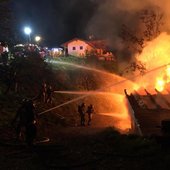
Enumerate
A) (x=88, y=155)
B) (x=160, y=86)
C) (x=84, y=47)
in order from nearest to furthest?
1. (x=88, y=155)
2. (x=160, y=86)
3. (x=84, y=47)

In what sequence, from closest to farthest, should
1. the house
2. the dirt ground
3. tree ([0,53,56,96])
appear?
the dirt ground < tree ([0,53,56,96]) < the house

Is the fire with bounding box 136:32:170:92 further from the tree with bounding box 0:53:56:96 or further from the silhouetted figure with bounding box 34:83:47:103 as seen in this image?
the tree with bounding box 0:53:56:96

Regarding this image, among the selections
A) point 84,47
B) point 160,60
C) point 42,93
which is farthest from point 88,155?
point 84,47

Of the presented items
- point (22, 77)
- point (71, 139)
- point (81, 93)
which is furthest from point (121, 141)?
point (81, 93)

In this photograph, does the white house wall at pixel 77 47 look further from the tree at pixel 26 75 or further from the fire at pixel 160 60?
the tree at pixel 26 75

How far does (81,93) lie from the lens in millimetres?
44281

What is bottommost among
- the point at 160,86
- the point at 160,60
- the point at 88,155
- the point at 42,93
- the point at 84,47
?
the point at 88,155

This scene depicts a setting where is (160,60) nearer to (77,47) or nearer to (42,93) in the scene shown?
(42,93)

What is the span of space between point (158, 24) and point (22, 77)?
23.3m

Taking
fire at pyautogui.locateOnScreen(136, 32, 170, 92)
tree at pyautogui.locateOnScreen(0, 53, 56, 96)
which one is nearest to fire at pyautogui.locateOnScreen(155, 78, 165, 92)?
fire at pyautogui.locateOnScreen(136, 32, 170, 92)

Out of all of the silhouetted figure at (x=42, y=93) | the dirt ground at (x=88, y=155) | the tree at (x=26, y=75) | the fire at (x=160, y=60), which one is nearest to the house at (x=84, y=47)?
the fire at (x=160, y=60)

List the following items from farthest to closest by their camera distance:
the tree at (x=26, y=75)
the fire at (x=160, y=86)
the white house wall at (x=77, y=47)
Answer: the white house wall at (x=77, y=47)
the tree at (x=26, y=75)
the fire at (x=160, y=86)

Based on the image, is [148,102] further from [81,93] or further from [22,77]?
[81,93]

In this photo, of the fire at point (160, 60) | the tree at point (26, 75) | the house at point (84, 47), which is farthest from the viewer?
the house at point (84, 47)
